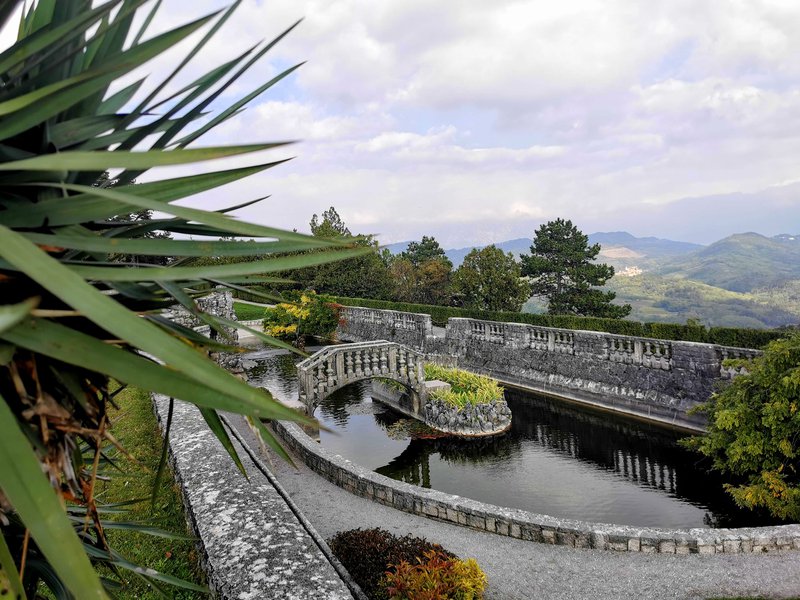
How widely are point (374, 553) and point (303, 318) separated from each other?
2045 centimetres

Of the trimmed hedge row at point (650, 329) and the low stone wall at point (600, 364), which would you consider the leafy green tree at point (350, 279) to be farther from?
the low stone wall at point (600, 364)

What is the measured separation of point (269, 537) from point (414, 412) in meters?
10.3

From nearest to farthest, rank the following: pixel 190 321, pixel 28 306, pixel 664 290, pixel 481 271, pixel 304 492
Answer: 1. pixel 28 306
2. pixel 304 492
3. pixel 190 321
4. pixel 481 271
5. pixel 664 290

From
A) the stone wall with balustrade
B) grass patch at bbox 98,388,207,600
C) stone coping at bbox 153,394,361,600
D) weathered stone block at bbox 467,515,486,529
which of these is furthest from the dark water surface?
the stone wall with balustrade

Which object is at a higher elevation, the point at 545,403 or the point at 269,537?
the point at 269,537

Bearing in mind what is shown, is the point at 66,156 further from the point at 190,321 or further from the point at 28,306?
the point at 190,321

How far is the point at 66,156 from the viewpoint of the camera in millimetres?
1211

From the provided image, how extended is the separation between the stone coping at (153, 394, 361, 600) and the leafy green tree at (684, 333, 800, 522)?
7.85 meters

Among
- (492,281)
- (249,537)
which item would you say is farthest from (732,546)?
(492,281)

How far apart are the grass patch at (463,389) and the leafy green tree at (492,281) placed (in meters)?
16.5

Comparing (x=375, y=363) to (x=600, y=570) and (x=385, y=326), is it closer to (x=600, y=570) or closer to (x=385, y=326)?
(x=600, y=570)

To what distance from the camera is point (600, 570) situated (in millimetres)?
6449

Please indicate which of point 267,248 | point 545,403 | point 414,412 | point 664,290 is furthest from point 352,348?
point 664,290

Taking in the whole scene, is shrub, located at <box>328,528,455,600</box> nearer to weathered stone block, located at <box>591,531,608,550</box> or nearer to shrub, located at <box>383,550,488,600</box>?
shrub, located at <box>383,550,488,600</box>
